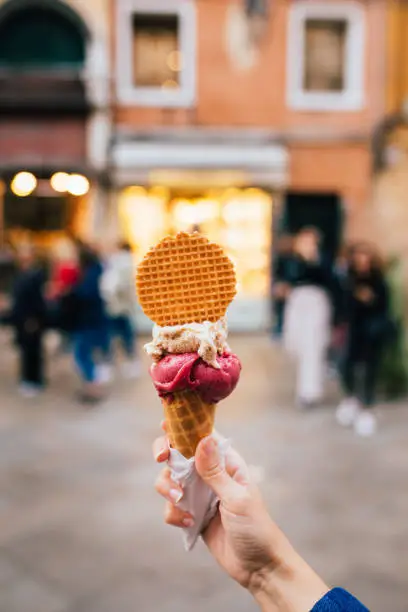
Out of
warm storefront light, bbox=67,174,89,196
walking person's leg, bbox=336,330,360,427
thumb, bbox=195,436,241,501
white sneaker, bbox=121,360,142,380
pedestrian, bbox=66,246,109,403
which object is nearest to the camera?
thumb, bbox=195,436,241,501

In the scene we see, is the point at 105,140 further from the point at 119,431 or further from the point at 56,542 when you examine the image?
the point at 56,542

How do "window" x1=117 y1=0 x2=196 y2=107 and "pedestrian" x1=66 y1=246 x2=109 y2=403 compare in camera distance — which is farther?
"window" x1=117 y1=0 x2=196 y2=107

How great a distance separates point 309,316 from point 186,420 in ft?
19.5

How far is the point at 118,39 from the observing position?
14125mm

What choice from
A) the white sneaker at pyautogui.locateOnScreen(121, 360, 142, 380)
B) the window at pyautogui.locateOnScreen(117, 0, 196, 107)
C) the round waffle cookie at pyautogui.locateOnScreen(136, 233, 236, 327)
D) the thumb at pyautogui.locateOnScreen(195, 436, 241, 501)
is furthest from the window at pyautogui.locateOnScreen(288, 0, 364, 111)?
the thumb at pyautogui.locateOnScreen(195, 436, 241, 501)

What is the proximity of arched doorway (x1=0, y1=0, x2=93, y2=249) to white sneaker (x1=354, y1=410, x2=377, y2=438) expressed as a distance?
27.8ft

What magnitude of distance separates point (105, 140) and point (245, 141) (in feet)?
9.10

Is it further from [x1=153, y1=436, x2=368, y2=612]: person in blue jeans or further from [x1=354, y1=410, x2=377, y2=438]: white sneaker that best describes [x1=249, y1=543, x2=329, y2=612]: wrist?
[x1=354, y1=410, x2=377, y2=438]: white sneaker

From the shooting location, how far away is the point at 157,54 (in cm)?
1438

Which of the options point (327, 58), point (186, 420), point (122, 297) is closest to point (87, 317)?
point (122, 297)

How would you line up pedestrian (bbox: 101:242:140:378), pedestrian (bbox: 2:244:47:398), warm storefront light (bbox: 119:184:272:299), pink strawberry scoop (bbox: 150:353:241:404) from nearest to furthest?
1. pink strawberry scoop (bbox: 150:353:241:404)
2. pedestrian (bbox: 2:244:47:398)
3. pedestrian (bbox: 101:242:140:378)
4. warm storefront light (bbox: 119:184:272:299)

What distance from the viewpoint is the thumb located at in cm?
206

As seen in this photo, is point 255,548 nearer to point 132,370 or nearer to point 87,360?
point 87,360

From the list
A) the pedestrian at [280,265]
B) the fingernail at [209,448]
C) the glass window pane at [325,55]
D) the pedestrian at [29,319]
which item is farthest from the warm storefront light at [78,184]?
the fingernail at [209,448]
